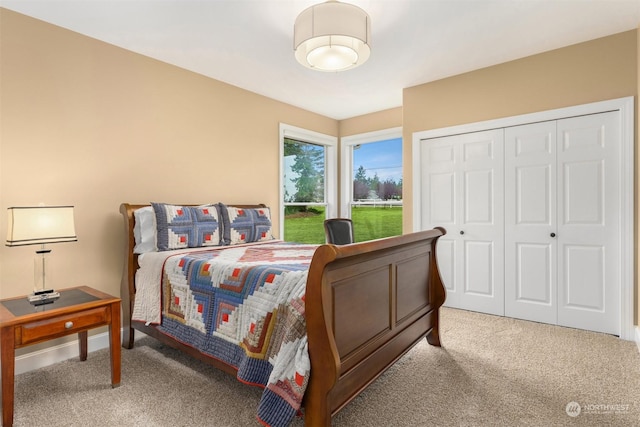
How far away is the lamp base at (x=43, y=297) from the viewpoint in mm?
2066

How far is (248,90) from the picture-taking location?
3.96 m

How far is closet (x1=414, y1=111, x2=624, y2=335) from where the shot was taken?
2906mm

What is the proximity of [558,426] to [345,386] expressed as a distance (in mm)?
1121

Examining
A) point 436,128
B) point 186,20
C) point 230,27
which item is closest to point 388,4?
point 230,27

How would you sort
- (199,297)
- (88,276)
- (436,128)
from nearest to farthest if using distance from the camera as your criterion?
(199,297), (88,276), (436,128)

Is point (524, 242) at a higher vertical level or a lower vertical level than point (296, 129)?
lower

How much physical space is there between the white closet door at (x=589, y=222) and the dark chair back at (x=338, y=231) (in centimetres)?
207

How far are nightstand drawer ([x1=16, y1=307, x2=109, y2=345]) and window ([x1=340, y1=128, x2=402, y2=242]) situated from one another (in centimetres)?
369

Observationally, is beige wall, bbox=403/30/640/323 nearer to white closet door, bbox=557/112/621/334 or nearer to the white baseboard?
white closet door, bbox=557/112/621/334

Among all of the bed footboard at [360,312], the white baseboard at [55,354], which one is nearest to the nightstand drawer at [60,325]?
the white baseboard at [55,354]

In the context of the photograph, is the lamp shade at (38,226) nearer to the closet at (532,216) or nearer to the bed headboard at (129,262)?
the bed headboard at (129,262)

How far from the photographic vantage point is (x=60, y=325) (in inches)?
76.2

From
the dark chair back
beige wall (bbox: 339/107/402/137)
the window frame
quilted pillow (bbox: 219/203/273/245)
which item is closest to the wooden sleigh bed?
quilted pillow (bbox: 219/203/273/245)

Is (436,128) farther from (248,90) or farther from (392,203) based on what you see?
(248,90)
